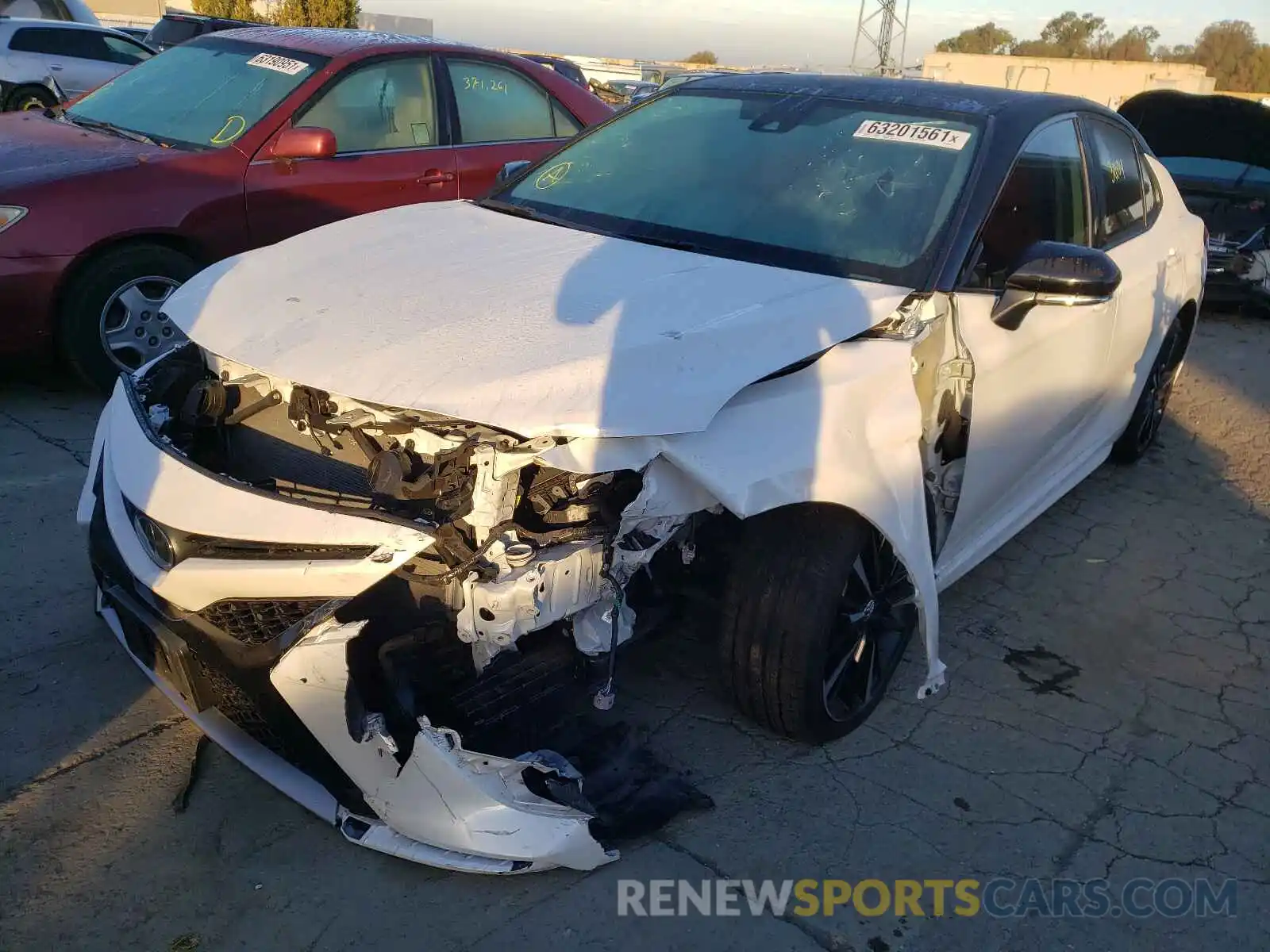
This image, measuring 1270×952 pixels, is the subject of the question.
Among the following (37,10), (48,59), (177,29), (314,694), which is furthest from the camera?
(177,29)

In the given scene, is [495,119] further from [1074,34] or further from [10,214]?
[1074,34]

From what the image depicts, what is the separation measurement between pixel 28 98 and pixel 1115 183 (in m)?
11.9

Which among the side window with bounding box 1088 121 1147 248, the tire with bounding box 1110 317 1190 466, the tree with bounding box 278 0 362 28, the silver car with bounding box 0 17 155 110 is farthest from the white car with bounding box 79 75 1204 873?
the tree with bounding box 278 0 362 28

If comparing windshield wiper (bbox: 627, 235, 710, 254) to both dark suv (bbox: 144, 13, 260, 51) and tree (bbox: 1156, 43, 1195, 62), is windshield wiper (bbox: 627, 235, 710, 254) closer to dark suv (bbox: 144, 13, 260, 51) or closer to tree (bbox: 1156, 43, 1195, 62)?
dark suv (bbox: 144, 13, 260, 51)

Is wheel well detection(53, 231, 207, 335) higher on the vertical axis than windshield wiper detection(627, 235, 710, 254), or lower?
lower

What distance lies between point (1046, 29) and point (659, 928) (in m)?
79.0

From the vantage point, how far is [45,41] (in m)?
11.8

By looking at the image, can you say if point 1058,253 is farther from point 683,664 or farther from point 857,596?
point 683,664

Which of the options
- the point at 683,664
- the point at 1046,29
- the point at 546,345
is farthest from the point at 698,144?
the point at 1046,29

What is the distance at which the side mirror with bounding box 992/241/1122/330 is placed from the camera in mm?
2914

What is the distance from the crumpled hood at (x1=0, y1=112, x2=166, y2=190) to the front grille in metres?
3.18

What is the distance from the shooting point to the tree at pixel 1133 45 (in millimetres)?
65062

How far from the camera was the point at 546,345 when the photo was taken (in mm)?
2387

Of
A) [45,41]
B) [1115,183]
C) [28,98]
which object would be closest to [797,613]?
[1115,183]
